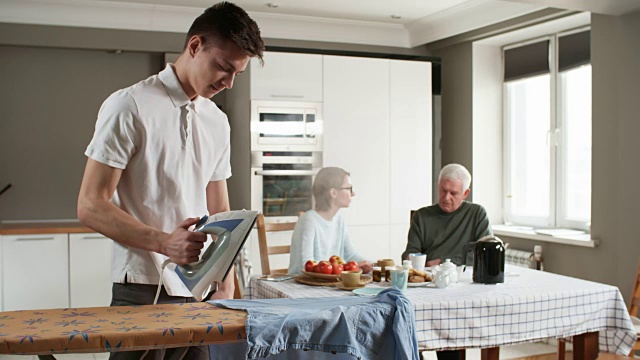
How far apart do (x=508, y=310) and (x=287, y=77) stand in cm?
301

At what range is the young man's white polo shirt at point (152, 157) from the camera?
1688mm

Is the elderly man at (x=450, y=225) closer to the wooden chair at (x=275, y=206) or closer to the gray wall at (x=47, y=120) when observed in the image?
the wooden chair at (x=275, y=206)

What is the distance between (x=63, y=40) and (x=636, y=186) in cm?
405

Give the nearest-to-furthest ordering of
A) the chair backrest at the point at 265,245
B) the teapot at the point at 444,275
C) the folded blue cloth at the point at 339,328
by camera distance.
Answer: the folded blue cloth at the point at 339,328 < the teapot at the point at 444,275 < the chair backrest at the point at 265,245

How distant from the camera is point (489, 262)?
3045 millimetres

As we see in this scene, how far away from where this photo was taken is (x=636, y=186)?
4258 mm

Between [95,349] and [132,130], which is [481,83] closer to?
Answer: [132,130]

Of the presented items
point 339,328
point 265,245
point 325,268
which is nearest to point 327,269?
point 325,268

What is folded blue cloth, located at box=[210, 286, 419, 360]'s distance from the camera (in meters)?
1.57

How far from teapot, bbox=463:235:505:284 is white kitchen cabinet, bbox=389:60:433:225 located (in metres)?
2.54

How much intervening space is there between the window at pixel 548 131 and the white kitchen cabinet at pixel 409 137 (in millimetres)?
665

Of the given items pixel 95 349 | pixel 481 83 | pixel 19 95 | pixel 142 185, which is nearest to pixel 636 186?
pixel 481 83

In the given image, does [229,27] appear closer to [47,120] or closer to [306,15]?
[306,15]

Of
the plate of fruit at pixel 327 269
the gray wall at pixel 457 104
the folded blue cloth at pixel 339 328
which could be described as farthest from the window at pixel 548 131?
the folded blue cloth at pixel 339 328
